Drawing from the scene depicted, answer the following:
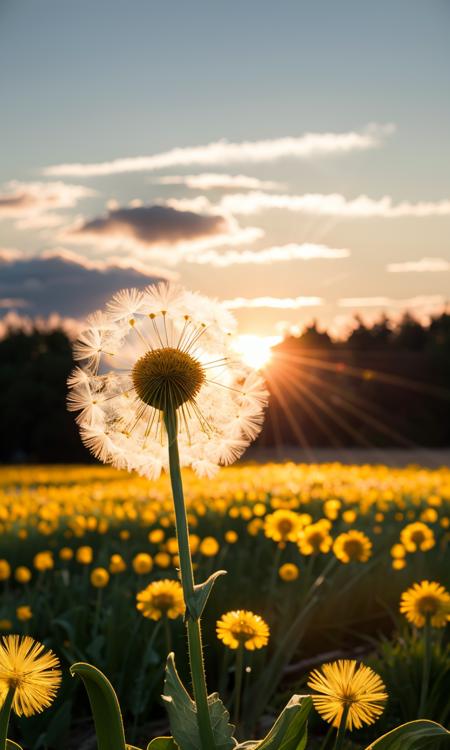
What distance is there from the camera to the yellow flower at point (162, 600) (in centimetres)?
254

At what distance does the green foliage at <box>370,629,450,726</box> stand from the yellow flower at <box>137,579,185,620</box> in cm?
95

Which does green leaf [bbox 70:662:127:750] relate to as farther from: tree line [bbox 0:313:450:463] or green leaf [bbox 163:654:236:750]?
tree line [bbox 0:313:450:463]

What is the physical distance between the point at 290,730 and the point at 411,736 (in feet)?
0.86

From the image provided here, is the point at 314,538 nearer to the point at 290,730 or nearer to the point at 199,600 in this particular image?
the point at 290,730

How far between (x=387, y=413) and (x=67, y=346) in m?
19.3

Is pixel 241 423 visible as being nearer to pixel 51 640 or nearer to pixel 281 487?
pixel 51 640

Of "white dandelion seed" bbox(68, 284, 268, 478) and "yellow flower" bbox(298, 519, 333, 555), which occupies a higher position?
"white dandelion seed" bbox(68, 284, 268, 478)

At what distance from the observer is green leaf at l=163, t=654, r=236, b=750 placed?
5.15 feet

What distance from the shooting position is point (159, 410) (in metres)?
1.77

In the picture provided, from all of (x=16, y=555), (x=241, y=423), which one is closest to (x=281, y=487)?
(x=16, y=555)

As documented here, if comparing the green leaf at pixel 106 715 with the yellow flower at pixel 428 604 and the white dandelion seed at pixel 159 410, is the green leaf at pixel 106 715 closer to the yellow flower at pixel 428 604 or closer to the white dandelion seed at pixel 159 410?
the white dandelion seed at pixel 159 410

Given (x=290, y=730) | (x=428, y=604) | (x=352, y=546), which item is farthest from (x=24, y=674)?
(x=352, y=546)

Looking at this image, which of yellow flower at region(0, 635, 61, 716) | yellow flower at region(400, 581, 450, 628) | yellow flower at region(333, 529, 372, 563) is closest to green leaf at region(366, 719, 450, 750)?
yellow flower at region(0, 635, 61, 716)

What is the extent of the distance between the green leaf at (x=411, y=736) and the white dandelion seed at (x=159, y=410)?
27.6 inches
